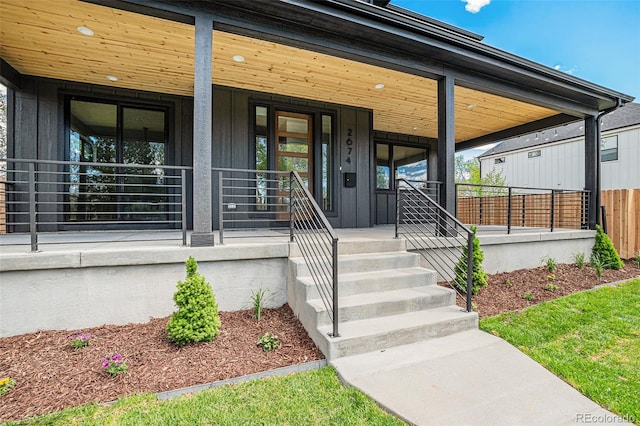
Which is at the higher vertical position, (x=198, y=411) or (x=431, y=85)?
(x=431, y=85)

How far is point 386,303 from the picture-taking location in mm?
2980

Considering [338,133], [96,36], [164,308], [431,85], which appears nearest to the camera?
[164,308]

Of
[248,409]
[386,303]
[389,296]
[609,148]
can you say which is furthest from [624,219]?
[248,409]

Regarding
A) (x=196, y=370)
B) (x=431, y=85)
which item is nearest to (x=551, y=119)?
(x=431, y=85)

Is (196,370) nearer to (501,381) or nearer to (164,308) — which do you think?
(164,308)

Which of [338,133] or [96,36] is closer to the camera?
[96,36]

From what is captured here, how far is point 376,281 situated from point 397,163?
19.4ft

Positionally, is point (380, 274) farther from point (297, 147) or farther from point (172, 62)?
point (172, 62)

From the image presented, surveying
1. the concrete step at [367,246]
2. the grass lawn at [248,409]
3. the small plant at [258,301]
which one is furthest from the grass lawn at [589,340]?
the small plant at [258,301]

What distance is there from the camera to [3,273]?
265cm

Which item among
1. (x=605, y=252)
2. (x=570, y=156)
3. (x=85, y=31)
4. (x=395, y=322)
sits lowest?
(x=395, y=322)

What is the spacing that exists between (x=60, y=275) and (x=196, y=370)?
165 cm

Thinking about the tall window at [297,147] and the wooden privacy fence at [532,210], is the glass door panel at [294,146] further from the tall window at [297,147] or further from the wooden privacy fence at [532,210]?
the wooden privacy fence at [532,210]

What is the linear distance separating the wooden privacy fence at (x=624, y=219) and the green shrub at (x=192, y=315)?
8.28 meters
